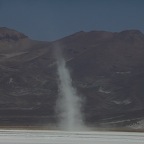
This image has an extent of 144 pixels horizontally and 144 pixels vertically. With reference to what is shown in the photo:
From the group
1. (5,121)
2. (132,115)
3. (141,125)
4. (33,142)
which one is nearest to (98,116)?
(132,115)

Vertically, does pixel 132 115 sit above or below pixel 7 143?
above

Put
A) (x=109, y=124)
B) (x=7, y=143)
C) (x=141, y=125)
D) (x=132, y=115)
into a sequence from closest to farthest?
(x=7, y=143) < (x=141, y=125) < (x=109, y=124) < (x=132, y=115)

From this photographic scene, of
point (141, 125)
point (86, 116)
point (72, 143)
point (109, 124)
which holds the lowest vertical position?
point (72, 143)

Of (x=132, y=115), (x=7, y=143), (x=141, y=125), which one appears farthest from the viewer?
(x=132, y=115)

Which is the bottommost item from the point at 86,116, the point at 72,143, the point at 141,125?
the point at 72,143

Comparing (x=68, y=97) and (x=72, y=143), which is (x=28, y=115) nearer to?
(x=68, y=97)

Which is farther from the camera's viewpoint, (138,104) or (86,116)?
(138,104)

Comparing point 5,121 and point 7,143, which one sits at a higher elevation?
point 5,121

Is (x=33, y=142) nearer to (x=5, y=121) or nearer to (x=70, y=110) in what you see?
(x=70, y=110)

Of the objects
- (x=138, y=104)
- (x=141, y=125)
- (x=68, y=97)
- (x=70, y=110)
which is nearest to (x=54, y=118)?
(x=68, y=97)
